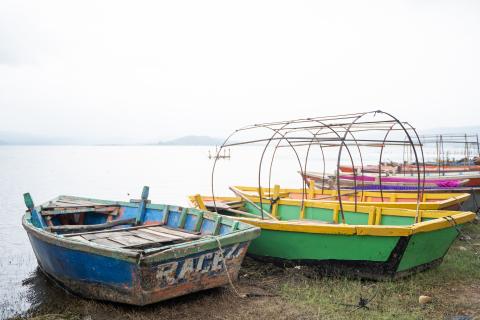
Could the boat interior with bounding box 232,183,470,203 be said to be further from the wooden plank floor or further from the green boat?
the wooden plank floor

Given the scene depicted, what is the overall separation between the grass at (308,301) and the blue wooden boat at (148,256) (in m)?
0.27

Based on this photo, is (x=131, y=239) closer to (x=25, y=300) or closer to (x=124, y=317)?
(x=124, y=317)

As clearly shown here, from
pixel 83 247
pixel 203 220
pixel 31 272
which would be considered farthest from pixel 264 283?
pixel 31 272

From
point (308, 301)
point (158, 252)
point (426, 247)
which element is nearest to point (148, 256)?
point (158, 252)

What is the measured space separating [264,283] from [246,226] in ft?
3.70

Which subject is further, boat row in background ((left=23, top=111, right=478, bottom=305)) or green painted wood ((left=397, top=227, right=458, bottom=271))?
green painted wood ((left=397, top=227, right=458, bottom=271))

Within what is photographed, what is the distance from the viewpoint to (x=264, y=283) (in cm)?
714

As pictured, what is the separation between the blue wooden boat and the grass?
10.7 inches

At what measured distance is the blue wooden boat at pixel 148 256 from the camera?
5.47 m

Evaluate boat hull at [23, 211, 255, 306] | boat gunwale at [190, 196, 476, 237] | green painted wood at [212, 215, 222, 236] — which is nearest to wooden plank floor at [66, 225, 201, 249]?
green painted wood at [212, 215, 222, 236]

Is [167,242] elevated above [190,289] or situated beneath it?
elevated above

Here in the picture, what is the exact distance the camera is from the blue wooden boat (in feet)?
17.9

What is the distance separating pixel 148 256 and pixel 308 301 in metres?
2.41

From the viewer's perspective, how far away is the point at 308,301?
20.0 feet
